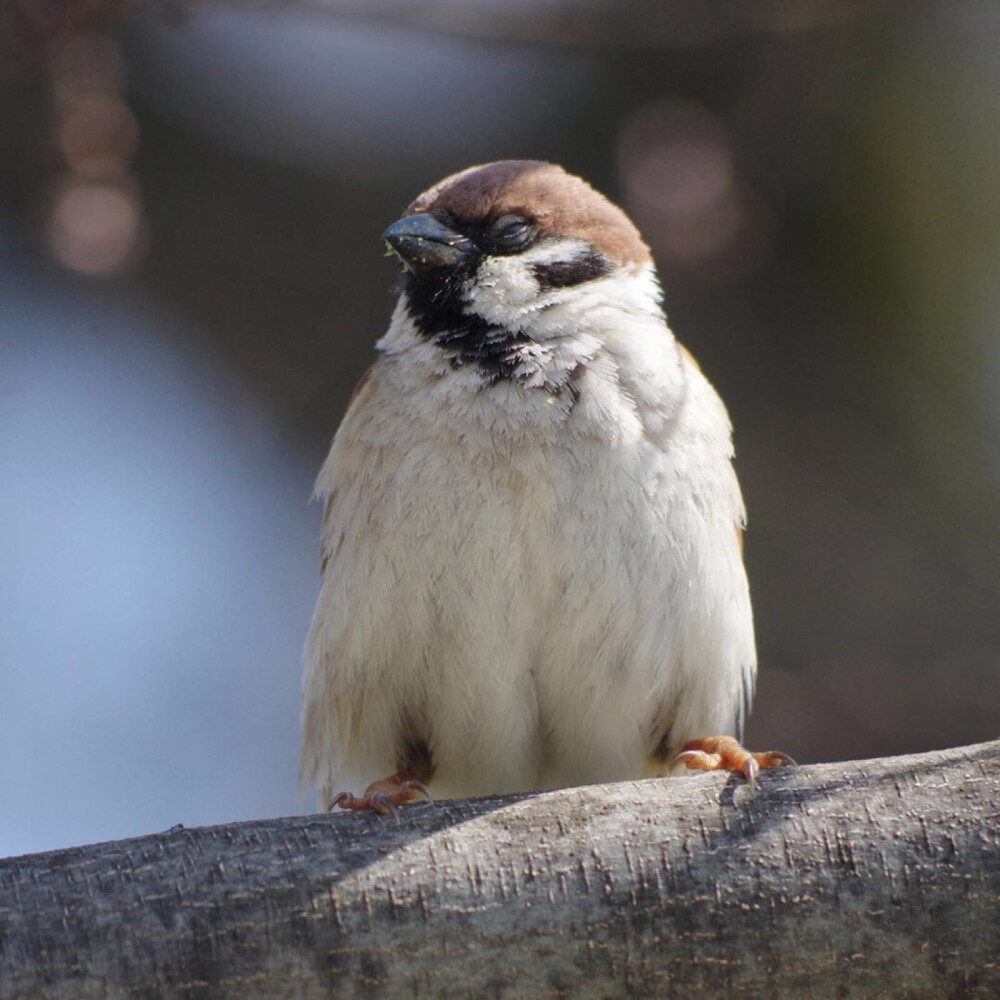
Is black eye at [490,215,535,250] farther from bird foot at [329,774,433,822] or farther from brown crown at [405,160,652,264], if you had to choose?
bird foot at [329,774,433,822]

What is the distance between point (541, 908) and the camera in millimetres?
2057

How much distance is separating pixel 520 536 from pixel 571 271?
0.74 meters

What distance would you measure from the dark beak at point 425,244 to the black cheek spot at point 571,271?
0.18 m

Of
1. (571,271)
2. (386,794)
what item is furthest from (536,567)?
(571,271)

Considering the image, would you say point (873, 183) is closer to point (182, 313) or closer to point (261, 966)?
point (182, 313)

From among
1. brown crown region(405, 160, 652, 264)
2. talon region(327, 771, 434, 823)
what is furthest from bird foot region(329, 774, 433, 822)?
brown crown region(405, 160, 652, 264)

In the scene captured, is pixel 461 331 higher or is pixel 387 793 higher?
pixel 461 331

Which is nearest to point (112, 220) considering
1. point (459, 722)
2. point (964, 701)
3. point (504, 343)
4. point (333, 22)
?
point (333, 22)

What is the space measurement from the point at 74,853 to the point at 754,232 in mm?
2797

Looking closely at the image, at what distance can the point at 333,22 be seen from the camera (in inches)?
145

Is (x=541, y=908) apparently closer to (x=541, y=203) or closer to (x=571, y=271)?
(x=571, y=271)

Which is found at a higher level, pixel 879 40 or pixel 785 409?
pixel 879 40

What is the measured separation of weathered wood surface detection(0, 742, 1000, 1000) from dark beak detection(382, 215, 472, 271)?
148 cm

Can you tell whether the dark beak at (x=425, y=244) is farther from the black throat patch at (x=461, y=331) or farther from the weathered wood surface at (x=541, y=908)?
the weathered wood surface at (x=541, y=908)
